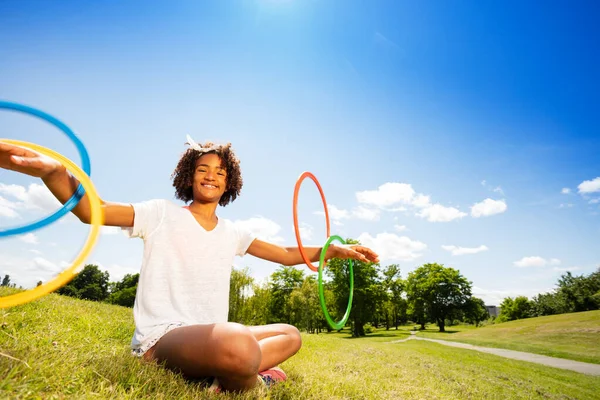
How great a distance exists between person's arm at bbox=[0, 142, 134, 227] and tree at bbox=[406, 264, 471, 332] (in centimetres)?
6191

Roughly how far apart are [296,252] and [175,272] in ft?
5.62

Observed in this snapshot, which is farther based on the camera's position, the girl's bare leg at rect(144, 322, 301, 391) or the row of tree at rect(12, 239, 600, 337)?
the row of tree at rect(12, 239, 600, 337)

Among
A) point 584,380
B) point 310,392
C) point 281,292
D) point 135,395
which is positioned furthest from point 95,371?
point 281,292

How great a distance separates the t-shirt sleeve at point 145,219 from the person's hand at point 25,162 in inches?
27.0

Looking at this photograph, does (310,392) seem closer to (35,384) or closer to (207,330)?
(207,330)

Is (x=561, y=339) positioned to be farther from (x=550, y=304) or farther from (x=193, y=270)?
(x=550, y=304)

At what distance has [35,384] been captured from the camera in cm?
192

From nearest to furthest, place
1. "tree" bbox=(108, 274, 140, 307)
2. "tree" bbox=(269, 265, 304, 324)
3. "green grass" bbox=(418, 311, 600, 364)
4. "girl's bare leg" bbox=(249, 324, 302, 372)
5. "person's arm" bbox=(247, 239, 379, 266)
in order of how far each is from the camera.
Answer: "girl's bare leg" bbox=(249, 324, 302, 372) < "person's arm" bbox=(247, 239, 379, 266) < "green grass" bbox=(418, 311, 600, 364) < "tree" bbox=(269, 265, 304, 324) < "tree" bbox=(108, 274, 140, 307)

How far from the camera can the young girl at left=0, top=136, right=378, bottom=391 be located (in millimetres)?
2414

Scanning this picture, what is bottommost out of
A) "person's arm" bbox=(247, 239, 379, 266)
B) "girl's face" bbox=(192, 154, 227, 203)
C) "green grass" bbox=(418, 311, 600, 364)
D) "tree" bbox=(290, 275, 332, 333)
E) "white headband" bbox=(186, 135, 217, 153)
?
"green grass" bbox=(418, 311, 600, 364)

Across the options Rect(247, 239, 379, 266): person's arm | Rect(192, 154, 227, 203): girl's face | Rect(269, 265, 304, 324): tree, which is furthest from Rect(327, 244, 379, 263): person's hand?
Rect(269, 265, 304, 324): tree

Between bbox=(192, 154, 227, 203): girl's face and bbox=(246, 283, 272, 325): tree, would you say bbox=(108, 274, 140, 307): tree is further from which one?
bbox=(192, 154, 227, 203): girl's face

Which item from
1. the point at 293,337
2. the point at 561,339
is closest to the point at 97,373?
the point at 293,337

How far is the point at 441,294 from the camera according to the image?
192 ft
